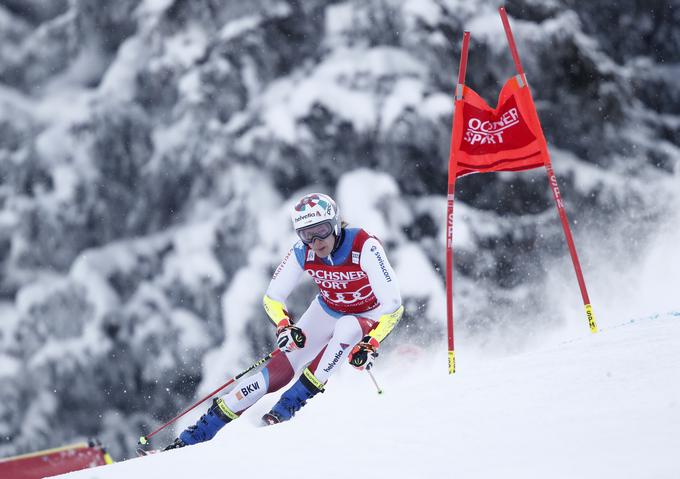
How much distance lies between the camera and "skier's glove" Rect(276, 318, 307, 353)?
181 inches

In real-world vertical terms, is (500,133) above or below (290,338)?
above

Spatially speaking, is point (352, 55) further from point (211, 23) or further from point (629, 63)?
point (629, 63)

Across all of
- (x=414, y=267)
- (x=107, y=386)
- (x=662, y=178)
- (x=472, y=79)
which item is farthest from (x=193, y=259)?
(x=662, y=178)

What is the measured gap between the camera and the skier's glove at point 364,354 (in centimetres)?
423

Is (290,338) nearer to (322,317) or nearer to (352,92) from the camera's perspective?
(322,317)

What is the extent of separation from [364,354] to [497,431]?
5.18 ft

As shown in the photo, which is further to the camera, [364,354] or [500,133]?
[500,133]

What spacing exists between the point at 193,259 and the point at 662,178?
919 cm

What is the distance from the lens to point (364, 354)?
14.0 feet

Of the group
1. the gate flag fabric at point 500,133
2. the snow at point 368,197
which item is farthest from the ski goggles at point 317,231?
the snow at point 368,197

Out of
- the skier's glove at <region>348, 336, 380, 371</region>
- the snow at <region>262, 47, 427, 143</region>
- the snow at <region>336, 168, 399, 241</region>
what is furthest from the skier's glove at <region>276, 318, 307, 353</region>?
the snow at <region>262, 47, 427, 143</region>

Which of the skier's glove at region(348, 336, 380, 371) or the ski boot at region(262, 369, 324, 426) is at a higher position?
the skier's glove at region(348, 336, 380, 371)

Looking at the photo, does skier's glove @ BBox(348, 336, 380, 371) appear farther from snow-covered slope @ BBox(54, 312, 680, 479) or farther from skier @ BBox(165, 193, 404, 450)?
snow-covered slope @ BBox(54, 312, 680, 479)

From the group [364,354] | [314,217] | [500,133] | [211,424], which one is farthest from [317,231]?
[500,133]
